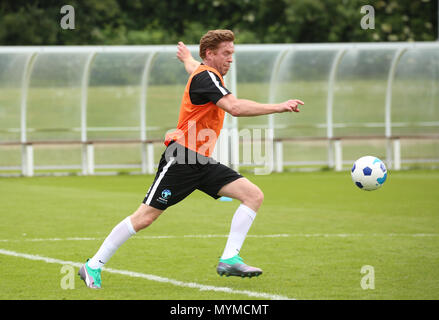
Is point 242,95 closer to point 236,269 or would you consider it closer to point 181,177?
point 181,177

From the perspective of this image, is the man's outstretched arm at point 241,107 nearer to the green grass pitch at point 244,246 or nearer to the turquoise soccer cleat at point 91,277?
the green grass pitch at point 244,246

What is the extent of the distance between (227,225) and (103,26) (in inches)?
1063

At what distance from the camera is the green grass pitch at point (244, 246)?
622 cm

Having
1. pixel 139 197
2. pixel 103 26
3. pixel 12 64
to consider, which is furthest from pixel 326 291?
pixel 103 26

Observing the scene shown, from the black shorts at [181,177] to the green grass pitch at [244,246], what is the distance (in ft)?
2.41

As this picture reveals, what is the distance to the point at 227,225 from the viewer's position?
10172mm

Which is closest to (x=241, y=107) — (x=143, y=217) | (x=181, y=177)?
(x=181, y=177)

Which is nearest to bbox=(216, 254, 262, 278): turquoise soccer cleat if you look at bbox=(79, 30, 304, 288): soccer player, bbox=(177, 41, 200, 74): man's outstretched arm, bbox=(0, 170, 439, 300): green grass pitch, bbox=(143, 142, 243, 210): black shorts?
bbox=(79, 30, 304, 288): soccer player

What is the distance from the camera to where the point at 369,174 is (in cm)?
798

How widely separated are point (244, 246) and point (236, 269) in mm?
2020

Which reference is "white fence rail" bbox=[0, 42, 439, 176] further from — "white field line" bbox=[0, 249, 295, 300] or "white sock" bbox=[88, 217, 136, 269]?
"white sock" bbox=[88, 217, 136, 269]

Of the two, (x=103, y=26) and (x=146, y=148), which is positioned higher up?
(x=103, y=26)

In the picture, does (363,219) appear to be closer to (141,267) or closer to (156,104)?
(141,267)

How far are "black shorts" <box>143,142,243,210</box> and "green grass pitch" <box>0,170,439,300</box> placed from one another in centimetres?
73
